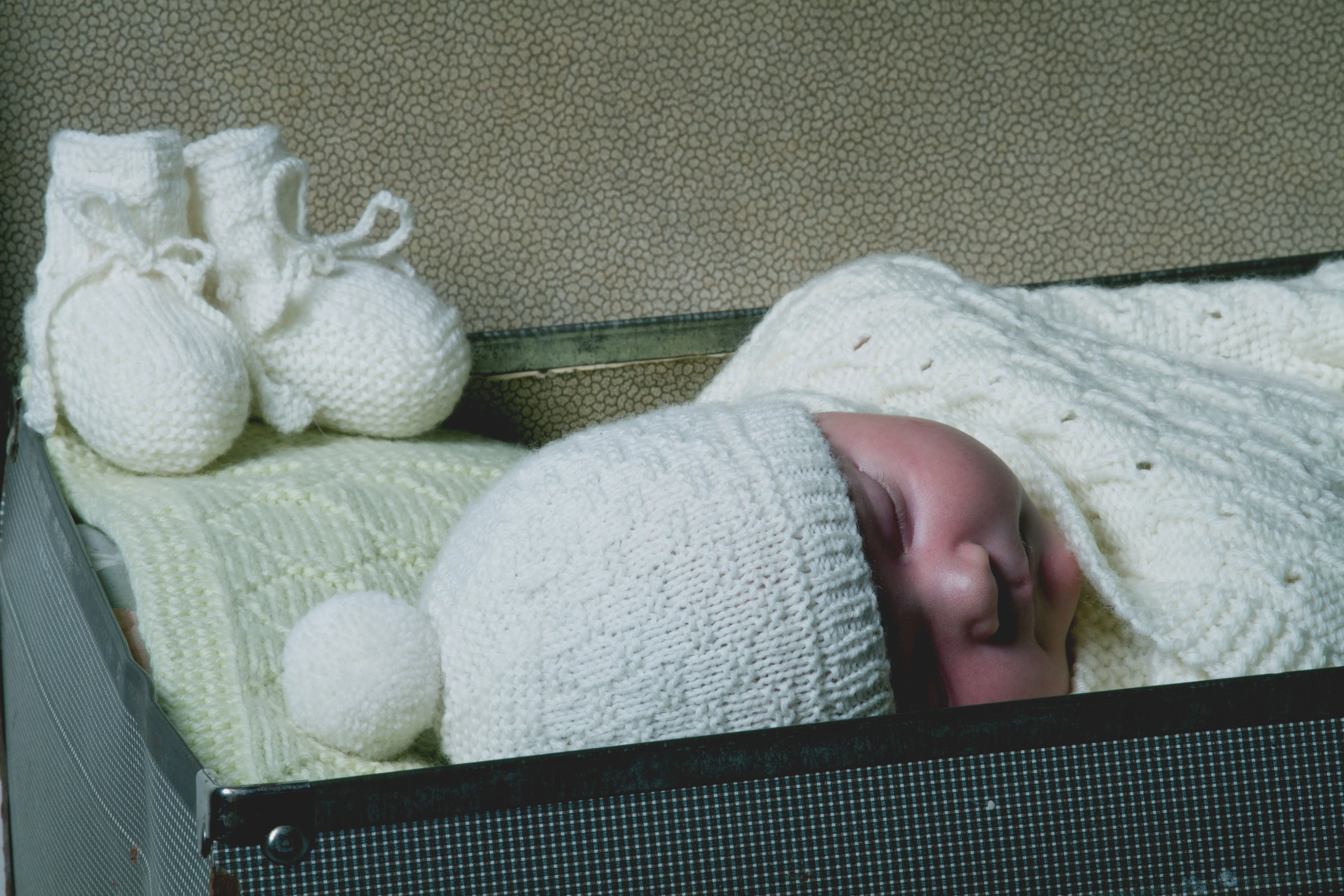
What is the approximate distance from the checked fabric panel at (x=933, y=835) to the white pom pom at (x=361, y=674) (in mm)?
151

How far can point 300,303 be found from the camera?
2.77 ft

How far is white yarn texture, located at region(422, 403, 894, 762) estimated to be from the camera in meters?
0.52

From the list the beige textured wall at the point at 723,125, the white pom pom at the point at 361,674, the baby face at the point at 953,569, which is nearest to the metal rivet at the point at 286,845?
the white pom pom at the point at 361,674

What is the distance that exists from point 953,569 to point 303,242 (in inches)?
22.6

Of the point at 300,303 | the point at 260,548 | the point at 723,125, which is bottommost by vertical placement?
the point at 260,548

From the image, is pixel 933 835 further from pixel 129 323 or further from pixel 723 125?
pixel 723 125

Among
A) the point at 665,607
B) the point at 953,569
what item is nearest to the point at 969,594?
the point at 953,569

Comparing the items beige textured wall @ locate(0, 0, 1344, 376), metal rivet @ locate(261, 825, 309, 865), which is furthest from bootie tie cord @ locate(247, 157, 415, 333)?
metal rivet @ locate(261, 825, 309, 865)

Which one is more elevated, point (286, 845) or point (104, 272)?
point (104, 272)

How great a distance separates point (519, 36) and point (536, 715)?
835 mm

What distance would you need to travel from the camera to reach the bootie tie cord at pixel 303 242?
0.83 metres

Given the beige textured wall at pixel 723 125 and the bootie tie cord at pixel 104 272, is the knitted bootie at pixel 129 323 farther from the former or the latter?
the beige textured wall at pixel 723 125

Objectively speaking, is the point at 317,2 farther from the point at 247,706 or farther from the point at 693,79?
the point at 247,706

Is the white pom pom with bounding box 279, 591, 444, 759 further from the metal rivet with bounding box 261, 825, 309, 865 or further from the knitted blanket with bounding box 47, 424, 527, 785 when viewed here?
the metal rivet with bounding box 261, 825, 309, 865
